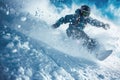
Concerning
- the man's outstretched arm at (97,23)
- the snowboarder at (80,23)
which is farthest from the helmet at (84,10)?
the man's outstretched arm at (97,23)

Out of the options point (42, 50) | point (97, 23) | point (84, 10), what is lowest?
point (42, 50)

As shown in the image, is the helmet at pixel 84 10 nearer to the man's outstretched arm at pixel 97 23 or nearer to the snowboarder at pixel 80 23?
the snowboarder at pixel 80 23

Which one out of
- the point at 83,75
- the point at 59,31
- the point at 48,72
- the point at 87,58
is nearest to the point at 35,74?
the point at 48,72

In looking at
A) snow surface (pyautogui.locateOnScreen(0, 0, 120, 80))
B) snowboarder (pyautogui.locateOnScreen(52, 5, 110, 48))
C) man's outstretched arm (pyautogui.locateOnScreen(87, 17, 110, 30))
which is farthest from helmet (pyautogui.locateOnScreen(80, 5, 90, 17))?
snow surface (pyautogui.locateOnScreen(0, 0, 120, 80))

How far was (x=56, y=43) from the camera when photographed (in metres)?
10.6

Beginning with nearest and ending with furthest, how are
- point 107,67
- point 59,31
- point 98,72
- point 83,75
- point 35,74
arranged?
point 35,74 < point 83,75 < point 98,72 < point 107,67 < point 59,31

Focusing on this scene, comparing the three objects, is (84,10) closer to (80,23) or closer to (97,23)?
(80,23)

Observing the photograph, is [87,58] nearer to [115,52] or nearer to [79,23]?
[79,23]

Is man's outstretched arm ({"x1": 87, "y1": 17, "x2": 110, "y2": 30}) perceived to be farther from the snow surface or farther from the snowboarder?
the snow surface

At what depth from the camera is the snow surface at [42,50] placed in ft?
24.8

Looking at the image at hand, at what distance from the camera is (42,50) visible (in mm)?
9086

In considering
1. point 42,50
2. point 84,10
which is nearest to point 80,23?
point 84,10

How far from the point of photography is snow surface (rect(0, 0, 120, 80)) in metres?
7.55

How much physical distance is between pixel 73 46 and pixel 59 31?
140 cm
